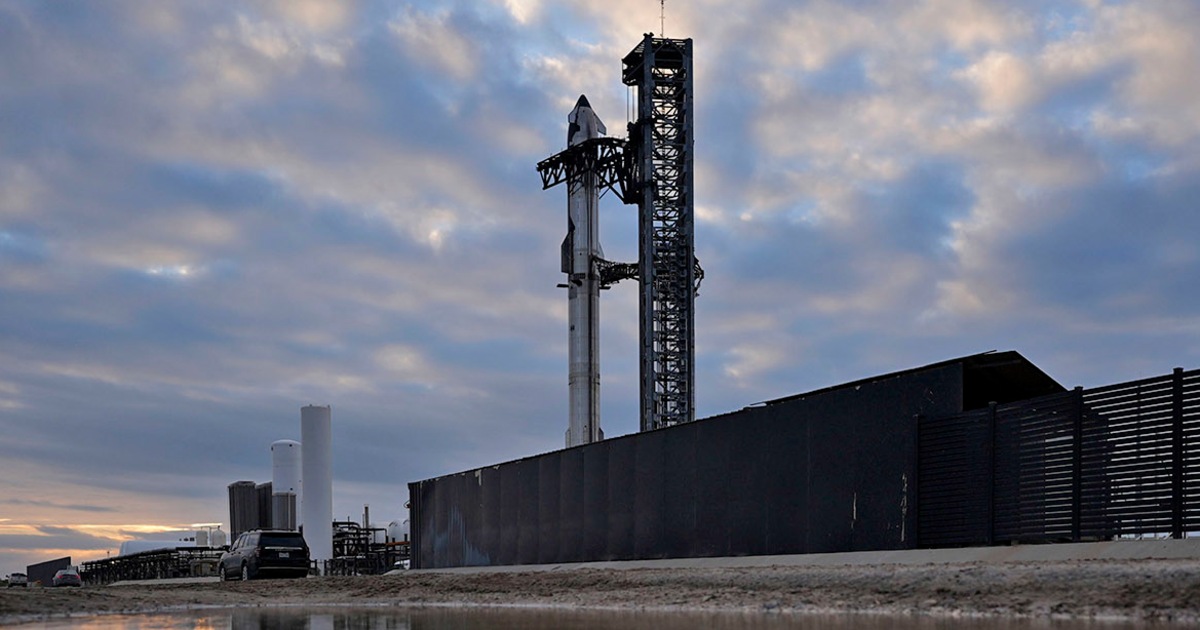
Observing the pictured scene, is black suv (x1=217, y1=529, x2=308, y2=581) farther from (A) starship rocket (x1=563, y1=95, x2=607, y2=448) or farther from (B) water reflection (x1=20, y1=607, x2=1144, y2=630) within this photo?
(B) water reflection (x1=20, y1=607, x2=1144, y2=630)

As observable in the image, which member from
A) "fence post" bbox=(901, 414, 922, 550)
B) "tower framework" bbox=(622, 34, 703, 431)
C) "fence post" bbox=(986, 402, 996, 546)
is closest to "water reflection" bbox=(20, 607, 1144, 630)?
"fence post" bbox=(986, 402, 996, 546)

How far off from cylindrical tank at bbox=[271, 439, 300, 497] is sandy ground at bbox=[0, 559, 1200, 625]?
1301 inches

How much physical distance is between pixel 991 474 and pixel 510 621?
317 inches

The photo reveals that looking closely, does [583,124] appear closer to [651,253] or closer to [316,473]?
[651,253]

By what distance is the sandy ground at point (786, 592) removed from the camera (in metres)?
13.8

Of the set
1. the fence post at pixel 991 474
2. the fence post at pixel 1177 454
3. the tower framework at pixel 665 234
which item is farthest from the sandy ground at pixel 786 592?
the tower framework at pixel 665 234

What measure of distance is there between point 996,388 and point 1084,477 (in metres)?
4.56

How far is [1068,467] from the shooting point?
18.3 m

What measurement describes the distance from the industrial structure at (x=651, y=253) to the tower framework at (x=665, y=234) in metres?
0.04

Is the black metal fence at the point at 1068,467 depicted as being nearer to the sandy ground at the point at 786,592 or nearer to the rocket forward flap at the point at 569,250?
the sandy ground at the point at 786,592

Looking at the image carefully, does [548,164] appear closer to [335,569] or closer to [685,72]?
[685,72]

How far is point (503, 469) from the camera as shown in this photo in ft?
124

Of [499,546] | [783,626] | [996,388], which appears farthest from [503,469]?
[783,626]

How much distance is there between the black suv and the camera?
3828 centimetres
